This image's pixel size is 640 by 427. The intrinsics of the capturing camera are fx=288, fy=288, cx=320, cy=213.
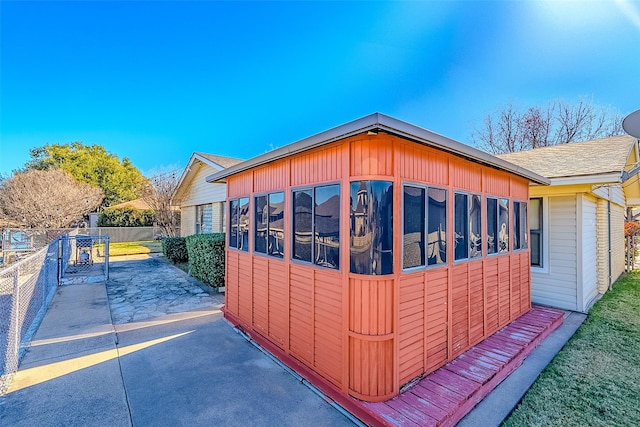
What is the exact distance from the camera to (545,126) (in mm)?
19141

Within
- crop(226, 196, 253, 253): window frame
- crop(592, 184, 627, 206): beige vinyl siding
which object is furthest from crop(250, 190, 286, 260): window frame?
crop(592, 184, 627, 206): beige vinyl siding

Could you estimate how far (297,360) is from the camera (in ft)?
11.6

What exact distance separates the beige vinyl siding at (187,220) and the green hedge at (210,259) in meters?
6.00

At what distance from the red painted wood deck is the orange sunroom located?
0.12 meters

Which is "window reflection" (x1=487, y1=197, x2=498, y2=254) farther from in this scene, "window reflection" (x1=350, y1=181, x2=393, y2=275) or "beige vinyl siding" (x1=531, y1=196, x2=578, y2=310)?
"beige vinyl siding" (x1=531, y1=196, x2=578, y2=310)

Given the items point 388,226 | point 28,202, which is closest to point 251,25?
point 388,226

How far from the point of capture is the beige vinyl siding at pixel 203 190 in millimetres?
11102

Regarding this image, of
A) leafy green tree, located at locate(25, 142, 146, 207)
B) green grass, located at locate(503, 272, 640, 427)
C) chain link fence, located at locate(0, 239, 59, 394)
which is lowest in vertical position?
green grass, located at locate(503, 272, 640, 427)

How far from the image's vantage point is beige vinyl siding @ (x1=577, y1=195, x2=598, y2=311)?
18.8 ft

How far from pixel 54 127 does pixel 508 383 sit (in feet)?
118

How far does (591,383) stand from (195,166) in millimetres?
13443

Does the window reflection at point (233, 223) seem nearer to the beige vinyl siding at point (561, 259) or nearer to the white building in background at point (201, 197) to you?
the white building in background at point (201, 197)

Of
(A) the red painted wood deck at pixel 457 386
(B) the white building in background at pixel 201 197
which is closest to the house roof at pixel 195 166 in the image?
(B) the white building in background at pixel 201 197

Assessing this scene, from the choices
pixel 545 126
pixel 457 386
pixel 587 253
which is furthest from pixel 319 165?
pixel 545 126
